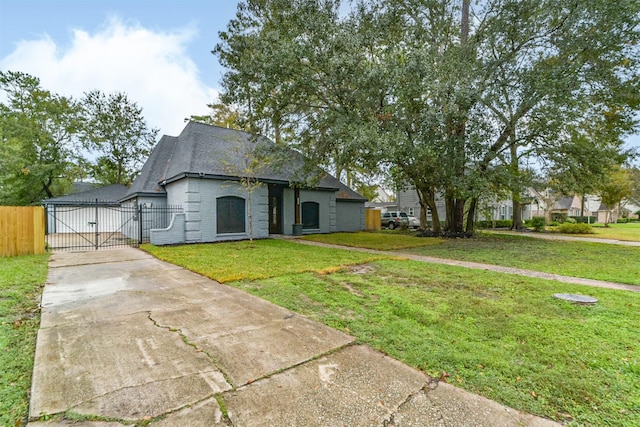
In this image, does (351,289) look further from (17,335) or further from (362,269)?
(17,335)

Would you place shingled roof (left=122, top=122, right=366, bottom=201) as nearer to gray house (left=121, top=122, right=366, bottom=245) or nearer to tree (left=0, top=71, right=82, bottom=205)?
gray house (left=121, top=122, right=366, bottom=245)

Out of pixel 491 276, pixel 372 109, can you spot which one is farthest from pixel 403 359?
pixel 372 109

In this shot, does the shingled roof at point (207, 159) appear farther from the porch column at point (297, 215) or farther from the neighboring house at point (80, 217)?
the neighboring house at point (80, 217)

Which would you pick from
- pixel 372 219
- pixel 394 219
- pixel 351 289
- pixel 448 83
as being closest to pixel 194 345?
pixel 351 289

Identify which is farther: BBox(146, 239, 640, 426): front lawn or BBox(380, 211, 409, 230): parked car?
BBox(380, 211, 409, 230): parked car

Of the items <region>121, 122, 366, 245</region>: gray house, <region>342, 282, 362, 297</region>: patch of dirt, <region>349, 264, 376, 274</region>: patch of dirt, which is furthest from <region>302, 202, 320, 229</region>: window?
<region>342, 282, 362, 297</region>: patch of dirt

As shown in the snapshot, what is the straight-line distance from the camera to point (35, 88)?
23.6m

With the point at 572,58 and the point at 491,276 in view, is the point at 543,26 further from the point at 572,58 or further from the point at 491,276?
the point at 491,276

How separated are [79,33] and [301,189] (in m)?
11.6

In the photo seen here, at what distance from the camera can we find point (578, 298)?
488cm

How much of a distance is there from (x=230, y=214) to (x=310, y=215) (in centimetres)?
544

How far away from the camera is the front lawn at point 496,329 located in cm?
240

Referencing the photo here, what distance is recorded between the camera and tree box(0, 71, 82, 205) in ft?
72.4

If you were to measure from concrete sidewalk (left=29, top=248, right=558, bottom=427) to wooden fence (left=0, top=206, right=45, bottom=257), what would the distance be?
7.62 meters
